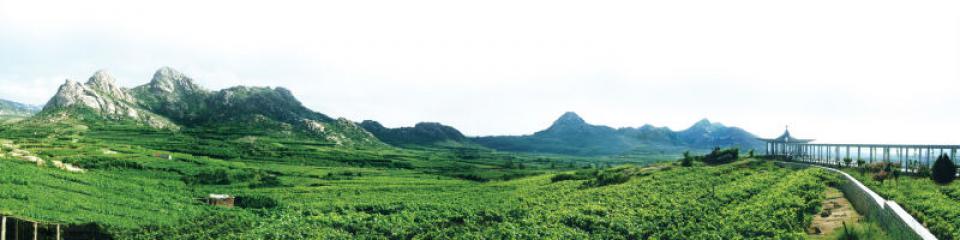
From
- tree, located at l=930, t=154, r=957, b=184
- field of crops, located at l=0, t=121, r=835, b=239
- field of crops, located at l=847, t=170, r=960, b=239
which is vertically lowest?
field of crops, located at l=0, t=121, r=835, b=239

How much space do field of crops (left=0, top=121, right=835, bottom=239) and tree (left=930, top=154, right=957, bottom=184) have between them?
19.1 ft

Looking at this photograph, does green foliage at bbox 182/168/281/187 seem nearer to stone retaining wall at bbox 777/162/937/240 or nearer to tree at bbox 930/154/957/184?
stone retaining wall at bbox 777/162/937/240

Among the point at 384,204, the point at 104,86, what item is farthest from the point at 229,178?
the point at 104,86

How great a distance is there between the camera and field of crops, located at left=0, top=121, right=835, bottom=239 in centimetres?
2736

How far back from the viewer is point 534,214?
35.2 metres

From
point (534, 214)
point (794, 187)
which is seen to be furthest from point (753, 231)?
point (534, 214)

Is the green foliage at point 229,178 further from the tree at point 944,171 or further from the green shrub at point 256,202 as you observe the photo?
the tree at point 944,171

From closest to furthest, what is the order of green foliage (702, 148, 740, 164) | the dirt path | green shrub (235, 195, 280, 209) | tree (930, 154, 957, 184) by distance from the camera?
the dirt path → tree (930, 154, 957, 184) → green shrub (235, 195, 280, 209) → green foliage (702, 148, 740, 164)

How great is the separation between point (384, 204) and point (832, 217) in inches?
1477

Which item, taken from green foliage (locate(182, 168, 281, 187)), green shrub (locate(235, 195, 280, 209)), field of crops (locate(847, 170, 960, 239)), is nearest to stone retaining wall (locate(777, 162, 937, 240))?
field of crops (locate(847, 170, 960, 239))

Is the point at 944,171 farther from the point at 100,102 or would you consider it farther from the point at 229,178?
the point at 100,102

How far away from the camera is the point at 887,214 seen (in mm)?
18703

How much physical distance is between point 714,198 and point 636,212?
→ 21.2ft

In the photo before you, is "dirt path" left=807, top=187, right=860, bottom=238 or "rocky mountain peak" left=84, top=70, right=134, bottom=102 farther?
"rocky mountain peak" left=84, top=70, right=134, bottom=102
